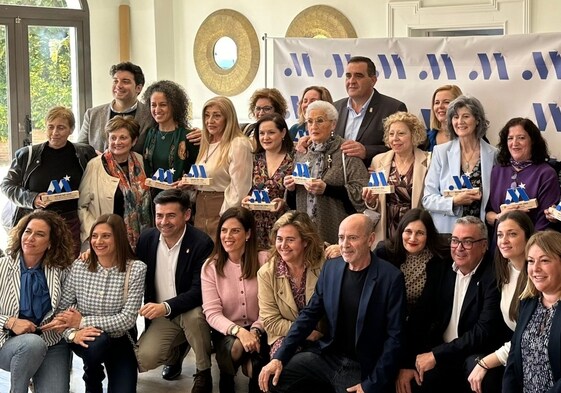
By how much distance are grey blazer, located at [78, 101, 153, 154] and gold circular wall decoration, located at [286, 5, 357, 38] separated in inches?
133

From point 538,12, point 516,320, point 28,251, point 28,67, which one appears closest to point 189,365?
point 28,251

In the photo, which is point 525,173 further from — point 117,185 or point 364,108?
point 117,185

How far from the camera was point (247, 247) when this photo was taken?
16.5ft

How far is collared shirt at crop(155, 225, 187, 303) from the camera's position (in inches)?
203

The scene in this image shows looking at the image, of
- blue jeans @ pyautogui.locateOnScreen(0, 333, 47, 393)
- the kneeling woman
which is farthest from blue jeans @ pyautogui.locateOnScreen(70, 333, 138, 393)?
blue jeans @ pyautogui.locateOnScreen(0, 333, 47, 393)

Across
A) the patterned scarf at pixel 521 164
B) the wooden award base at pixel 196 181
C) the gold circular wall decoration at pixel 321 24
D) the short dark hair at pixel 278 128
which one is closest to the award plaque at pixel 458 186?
the patterned scarf at pixel 521 164

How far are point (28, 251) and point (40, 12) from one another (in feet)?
17.6

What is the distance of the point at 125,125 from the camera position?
5480 millimetres

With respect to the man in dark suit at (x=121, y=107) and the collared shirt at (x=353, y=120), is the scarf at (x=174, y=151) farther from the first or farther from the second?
the collared shirt at (x=353, y=120)

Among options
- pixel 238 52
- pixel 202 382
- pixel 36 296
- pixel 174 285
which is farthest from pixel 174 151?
pixel 238 52

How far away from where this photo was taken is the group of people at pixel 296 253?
440cm

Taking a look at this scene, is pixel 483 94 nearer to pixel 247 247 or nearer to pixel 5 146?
pixel 247 247

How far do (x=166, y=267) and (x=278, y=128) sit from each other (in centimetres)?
101

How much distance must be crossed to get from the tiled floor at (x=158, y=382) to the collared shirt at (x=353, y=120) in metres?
1.58
